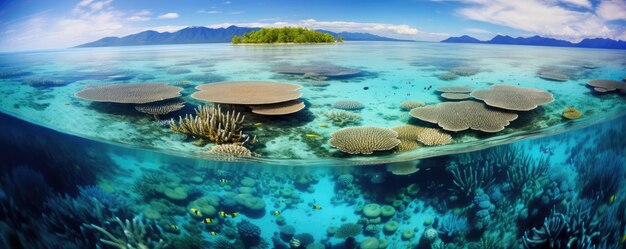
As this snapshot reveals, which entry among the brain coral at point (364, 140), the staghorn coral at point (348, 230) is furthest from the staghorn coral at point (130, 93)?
the staghorn coral at point (348, 230)

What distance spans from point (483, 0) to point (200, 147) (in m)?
4.71

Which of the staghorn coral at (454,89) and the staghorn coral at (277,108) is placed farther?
the staghorn coral at (454,89)

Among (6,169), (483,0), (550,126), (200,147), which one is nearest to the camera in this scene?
(200,147)

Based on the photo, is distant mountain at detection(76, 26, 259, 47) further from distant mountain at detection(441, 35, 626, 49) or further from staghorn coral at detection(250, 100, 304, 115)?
distant mountain at detection(441, 35, 626, 49)

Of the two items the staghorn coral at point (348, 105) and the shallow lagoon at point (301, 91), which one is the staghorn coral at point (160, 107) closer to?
the shallow lagoon at point (301, 91)

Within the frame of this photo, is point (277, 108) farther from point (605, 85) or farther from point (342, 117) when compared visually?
point (605, 85)

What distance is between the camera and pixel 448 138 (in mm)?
4285

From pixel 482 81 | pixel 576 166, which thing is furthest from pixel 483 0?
pixel 576 166

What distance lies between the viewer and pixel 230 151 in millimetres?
3861

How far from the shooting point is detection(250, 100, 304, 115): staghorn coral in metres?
→ 4.08

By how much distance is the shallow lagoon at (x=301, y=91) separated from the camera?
4.10 m

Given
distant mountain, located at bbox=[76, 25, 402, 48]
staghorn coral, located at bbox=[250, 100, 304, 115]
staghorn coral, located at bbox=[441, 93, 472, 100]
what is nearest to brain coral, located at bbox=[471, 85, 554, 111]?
staghorn coral, located at bbox=[441, 93, 472, 100]

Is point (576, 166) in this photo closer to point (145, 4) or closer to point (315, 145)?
point (315, 145)

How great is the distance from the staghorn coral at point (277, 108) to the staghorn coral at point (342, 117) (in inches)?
18.1
